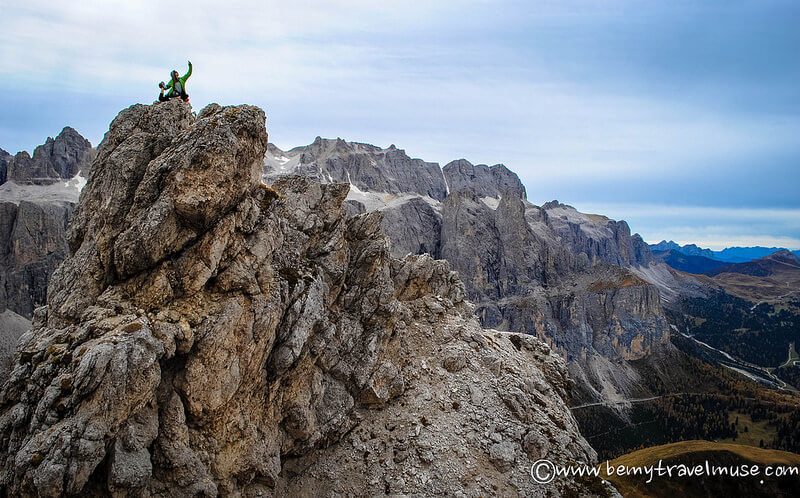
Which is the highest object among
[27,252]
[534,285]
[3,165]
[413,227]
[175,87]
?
[3,165]

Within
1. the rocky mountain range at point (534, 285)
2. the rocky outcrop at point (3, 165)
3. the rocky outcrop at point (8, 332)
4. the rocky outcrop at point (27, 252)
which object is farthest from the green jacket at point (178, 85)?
the rocky outcrop at point (3, 165)

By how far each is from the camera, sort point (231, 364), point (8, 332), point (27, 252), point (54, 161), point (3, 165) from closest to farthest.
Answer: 1. point (231, 364)
2. point (8, 332)
3. point (27, 252)
4. point (3, 165)
5. point (54, 161)

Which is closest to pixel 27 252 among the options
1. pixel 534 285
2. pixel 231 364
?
pixel 231 364

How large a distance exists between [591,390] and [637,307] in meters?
54.1

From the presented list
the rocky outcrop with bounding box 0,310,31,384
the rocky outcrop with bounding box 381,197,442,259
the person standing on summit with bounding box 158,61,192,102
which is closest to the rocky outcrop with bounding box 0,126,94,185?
the rocky outcrop with bounding box 0,310,31,384

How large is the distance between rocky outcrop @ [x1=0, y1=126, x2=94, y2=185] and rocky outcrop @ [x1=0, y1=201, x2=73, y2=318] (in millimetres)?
43643

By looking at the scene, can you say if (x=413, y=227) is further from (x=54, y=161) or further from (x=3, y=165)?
(x=3, y=165)

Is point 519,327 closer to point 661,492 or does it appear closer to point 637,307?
point 637,307

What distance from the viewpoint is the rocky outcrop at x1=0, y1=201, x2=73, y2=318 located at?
99750 mm

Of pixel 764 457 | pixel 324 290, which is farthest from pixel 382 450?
pixel 764 457

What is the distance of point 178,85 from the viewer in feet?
71.7

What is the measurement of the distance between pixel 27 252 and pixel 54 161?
68.4 m

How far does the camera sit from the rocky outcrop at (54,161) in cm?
13862

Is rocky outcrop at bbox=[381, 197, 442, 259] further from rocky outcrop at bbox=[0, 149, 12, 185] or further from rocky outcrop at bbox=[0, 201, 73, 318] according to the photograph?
rocky outcrop at bbox=[0, 149, 12, 185]
